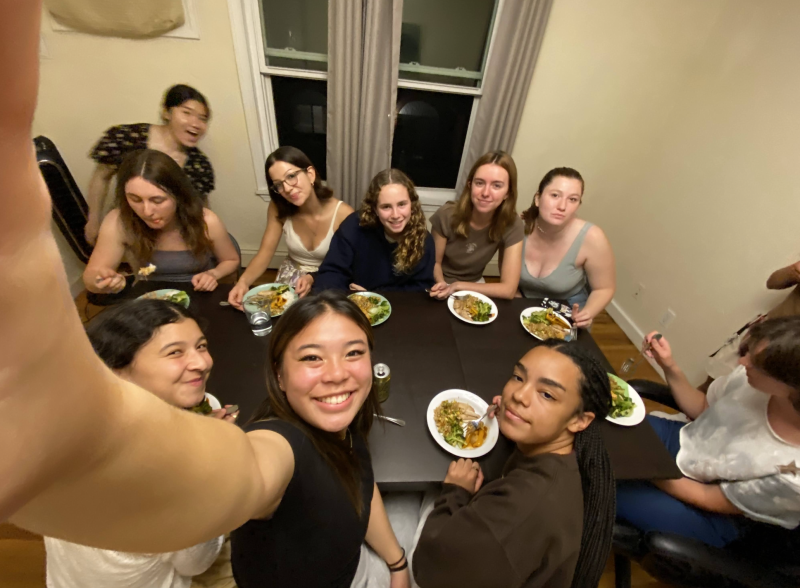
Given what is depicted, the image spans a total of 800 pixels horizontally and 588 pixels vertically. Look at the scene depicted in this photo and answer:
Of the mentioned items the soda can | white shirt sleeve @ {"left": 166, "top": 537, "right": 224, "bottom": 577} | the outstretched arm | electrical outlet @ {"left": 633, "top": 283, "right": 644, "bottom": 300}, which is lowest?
electrical outlet @ {"left": 633, "top": 283, "right": 644, "bottom": 300}

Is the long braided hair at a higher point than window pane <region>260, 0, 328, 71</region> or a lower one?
lower

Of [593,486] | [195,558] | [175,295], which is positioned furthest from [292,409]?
[175,295]

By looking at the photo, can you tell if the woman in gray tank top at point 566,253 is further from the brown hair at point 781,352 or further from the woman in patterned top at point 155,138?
the woman in patterned top at point 155,138

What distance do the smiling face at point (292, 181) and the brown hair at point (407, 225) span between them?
1.12 feet

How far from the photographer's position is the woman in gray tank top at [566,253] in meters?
1.90

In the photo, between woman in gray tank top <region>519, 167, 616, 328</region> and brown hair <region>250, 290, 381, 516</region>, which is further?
woman in gray tank top <region>519, 167, 616, 328</region>

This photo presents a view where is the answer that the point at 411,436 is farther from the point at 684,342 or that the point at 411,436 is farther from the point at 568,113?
the point at 568,113

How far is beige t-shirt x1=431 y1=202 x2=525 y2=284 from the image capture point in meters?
2.13

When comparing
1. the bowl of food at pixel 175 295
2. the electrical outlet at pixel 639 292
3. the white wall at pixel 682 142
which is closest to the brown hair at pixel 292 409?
the bowl of food at pixel 175 295

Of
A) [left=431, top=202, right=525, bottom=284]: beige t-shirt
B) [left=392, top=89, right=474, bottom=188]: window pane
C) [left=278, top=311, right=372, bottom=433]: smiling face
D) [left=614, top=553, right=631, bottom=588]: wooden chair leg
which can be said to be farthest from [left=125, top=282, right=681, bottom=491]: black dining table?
[left=392, top=89, right=474, bottom=188]: window pane

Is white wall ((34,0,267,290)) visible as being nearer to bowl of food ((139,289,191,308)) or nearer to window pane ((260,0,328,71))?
window pane ((260,0,328,71))

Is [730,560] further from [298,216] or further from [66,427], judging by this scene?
→ [298,216]

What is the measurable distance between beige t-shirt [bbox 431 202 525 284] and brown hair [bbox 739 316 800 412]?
3.82ft

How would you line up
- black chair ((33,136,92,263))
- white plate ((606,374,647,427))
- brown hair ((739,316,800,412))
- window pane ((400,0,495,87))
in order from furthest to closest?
window pane ((400,0,495,87))
black chair ((33,136,92,263))
white plate ((606,374,647,427))
brown hair ((739,316,800,412))
